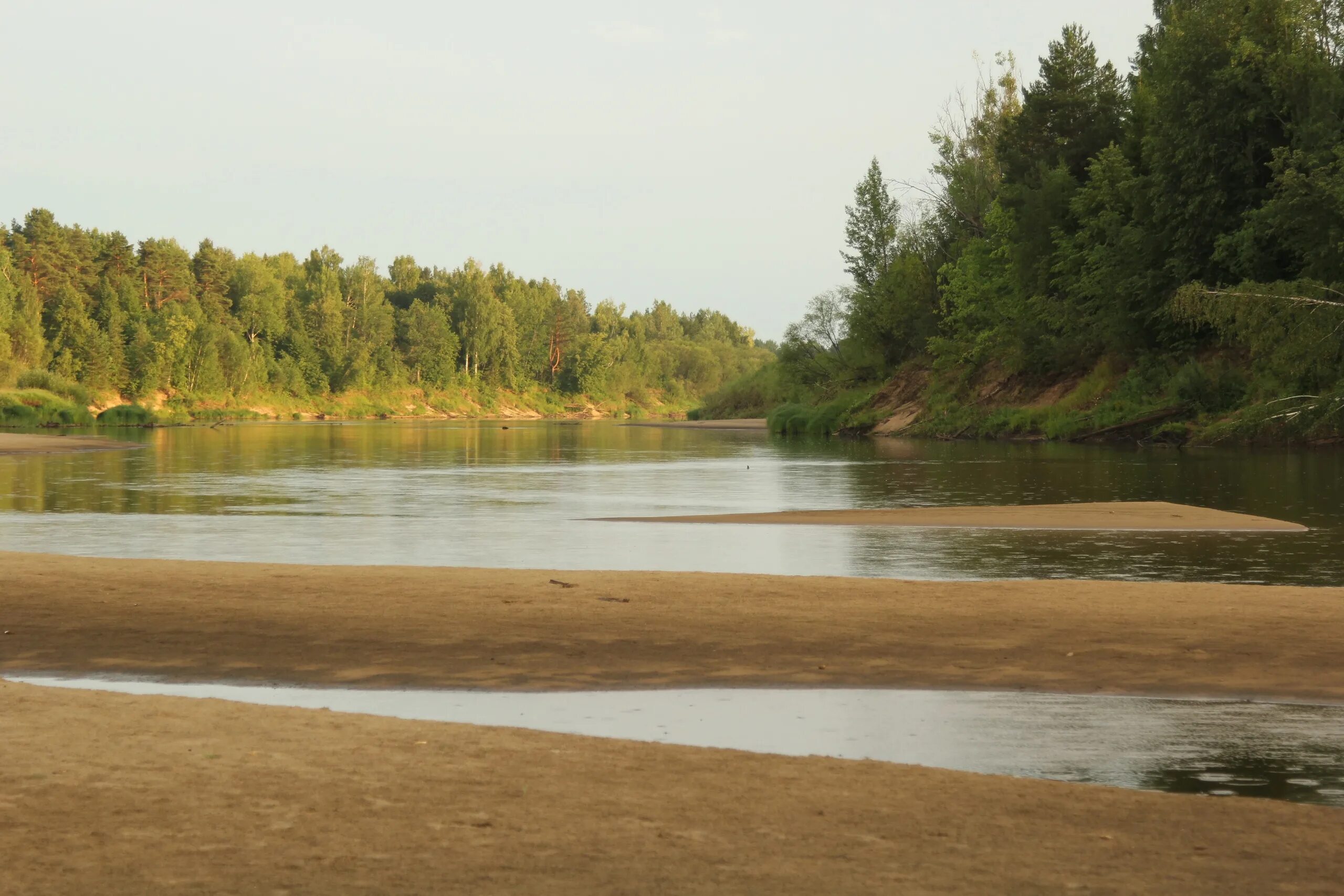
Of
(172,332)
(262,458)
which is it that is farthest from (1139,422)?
(172,332)

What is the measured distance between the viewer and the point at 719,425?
461 feet

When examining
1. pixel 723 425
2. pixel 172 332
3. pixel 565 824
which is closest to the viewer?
pixel 565 824

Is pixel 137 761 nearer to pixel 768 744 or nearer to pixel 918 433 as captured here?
pixel 768 744

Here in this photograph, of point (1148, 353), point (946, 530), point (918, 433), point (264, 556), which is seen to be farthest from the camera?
point (918, 433)

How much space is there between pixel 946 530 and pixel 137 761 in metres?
20.0

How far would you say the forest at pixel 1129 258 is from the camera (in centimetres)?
5381

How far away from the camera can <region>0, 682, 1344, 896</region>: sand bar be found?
19.1 ft

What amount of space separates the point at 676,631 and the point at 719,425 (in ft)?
419

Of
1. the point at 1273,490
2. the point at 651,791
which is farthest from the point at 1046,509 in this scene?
the point at 651,791

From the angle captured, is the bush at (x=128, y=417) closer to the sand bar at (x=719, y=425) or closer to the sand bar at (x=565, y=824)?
the sand bar at (x=719, y=425)

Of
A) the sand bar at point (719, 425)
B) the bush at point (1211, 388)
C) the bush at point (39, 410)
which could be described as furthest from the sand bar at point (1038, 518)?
the sand bar at point (719, 425)

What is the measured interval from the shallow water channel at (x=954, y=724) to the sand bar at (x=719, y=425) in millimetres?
113519

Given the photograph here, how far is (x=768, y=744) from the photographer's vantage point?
9227 millimetres

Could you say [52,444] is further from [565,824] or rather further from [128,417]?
[565,824]
